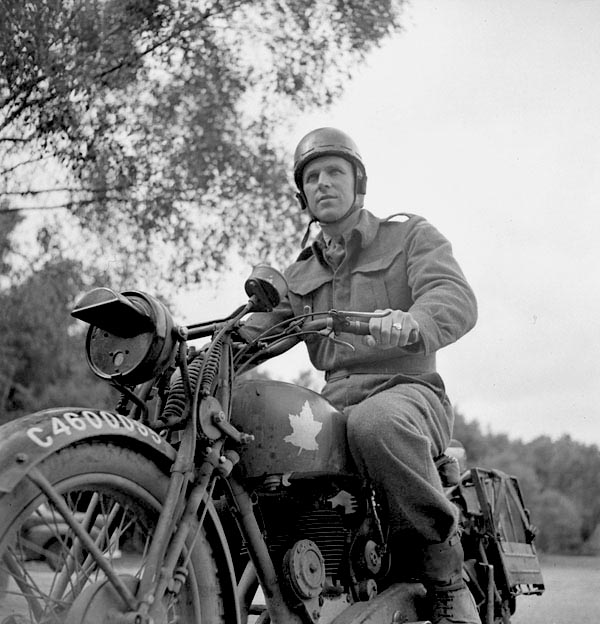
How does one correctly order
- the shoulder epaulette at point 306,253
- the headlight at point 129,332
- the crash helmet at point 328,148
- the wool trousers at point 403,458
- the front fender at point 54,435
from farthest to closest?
the shoulder epaulette at point 306,253 < the crash helmet at point 328,148 < the wool trousers at point 403,458 < the headlight at point 129,332 < the front fender at point 54,435

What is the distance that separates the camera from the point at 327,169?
368 centimetres

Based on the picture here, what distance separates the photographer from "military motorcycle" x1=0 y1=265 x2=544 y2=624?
2.21m

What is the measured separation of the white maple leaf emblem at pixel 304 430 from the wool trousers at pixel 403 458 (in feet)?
0.51

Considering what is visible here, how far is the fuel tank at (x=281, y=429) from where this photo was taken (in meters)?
2.88

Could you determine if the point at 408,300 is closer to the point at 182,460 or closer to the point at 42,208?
the point at 182,460

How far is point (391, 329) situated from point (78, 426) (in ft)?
3.44

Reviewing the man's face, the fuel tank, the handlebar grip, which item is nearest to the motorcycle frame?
the fuel tank

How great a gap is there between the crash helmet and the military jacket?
0.21 m

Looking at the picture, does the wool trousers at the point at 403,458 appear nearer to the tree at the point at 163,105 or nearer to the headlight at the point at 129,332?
the headlight at the point at 129,332

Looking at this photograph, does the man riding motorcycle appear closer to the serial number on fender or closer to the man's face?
the man's face

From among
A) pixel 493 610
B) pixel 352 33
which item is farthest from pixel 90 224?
pixel 493 610

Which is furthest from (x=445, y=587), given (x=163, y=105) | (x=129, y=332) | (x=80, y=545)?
(x=163, y=105)

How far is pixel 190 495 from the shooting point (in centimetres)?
252

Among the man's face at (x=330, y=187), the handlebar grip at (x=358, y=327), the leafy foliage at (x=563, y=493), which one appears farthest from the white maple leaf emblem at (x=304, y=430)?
the leafy foliage at (x=563, y=493)
